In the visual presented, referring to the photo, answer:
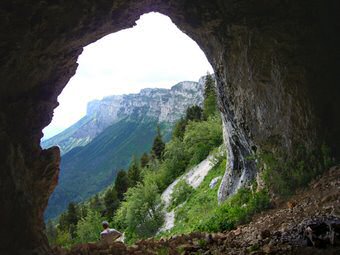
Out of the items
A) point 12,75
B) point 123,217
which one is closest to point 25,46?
point 12,75

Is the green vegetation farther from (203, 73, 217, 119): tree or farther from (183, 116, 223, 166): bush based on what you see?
(203, 73, 217, 119): tree

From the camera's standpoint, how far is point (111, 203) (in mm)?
68812

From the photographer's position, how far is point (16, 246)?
30.7 ft

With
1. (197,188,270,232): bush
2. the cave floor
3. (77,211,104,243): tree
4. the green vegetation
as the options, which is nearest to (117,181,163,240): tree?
the green vegetation

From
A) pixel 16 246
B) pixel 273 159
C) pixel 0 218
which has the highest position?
pixel 0 218

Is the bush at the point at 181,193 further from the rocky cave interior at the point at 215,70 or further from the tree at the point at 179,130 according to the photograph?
the tree at the point at 179,130

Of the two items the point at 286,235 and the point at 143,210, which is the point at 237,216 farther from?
the point at 143,210

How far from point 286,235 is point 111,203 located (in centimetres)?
6116

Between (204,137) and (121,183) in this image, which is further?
(121,183)

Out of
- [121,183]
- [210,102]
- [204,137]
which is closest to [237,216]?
[204,137]

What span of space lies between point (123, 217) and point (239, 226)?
1571 inches

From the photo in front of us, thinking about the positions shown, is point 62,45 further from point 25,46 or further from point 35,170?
point 35,170

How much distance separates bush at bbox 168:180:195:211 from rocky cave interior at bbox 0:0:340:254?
849 inches

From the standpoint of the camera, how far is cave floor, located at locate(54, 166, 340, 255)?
8.70m
